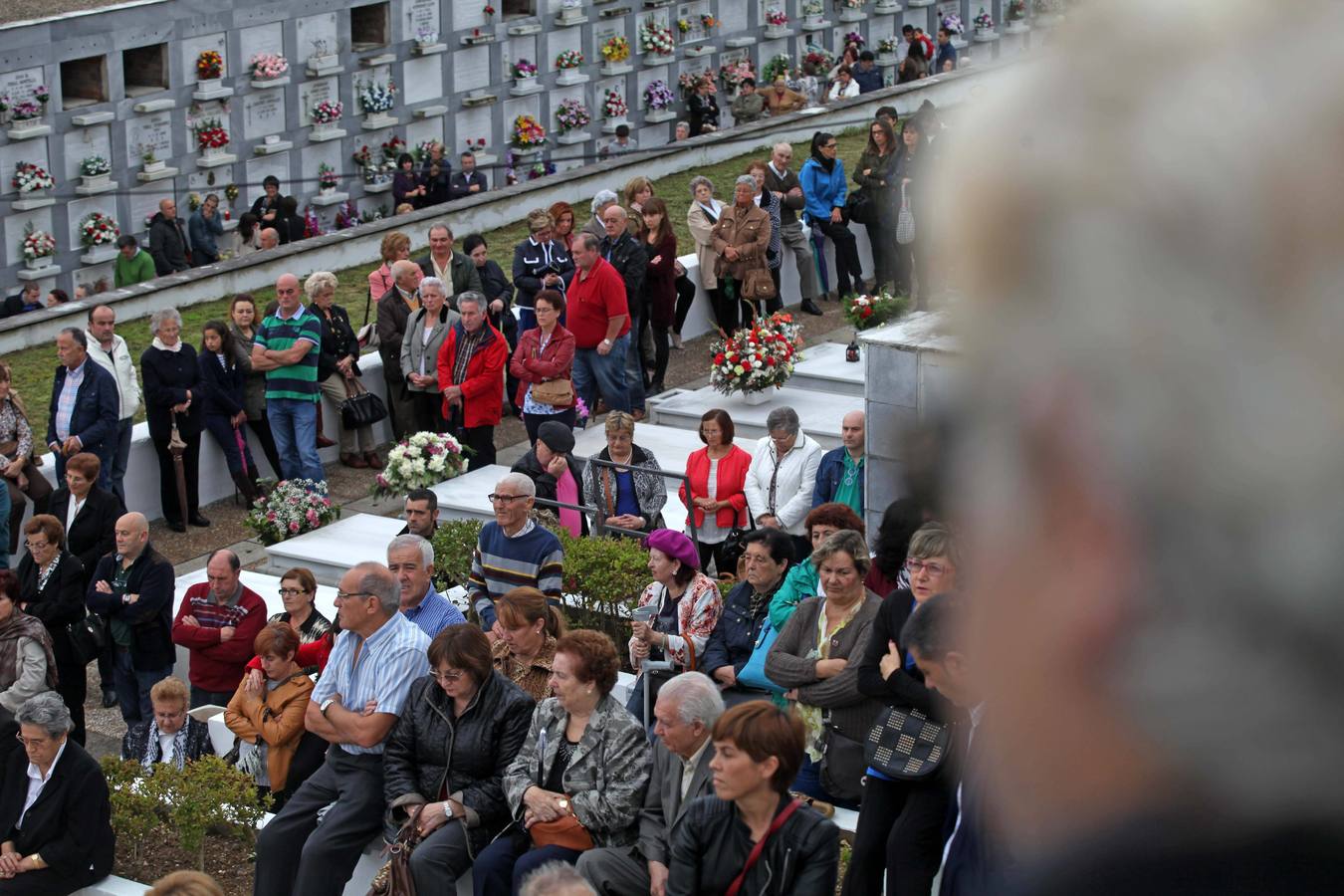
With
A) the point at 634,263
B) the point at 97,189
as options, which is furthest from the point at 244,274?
the point at 634,263

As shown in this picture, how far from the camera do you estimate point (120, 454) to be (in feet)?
47.1

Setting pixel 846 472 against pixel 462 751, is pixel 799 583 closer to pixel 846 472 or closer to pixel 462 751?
pixel 462 751

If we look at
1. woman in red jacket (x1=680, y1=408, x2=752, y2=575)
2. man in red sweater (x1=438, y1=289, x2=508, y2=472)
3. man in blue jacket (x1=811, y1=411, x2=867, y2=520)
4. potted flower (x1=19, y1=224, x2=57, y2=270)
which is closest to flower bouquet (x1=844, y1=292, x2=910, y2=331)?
man in red sweater (x1=438, y1=289, x2=508, y2=472)

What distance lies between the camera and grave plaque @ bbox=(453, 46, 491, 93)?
2930 cm

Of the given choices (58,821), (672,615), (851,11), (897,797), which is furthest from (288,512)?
(851,11)

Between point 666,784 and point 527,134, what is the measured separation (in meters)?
23.7

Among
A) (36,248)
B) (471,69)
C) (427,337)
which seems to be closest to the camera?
(427,337)

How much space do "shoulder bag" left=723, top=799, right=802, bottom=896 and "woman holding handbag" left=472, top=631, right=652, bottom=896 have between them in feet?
3.23

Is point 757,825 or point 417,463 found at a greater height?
point 757,825

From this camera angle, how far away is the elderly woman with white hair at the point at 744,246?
1795 centimetres

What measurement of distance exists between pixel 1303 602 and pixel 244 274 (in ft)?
70.7

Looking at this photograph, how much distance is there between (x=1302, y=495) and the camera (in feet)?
2.06

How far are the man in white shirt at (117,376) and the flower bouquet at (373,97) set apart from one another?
1427 cm

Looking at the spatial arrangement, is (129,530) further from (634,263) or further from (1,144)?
(1,144)
